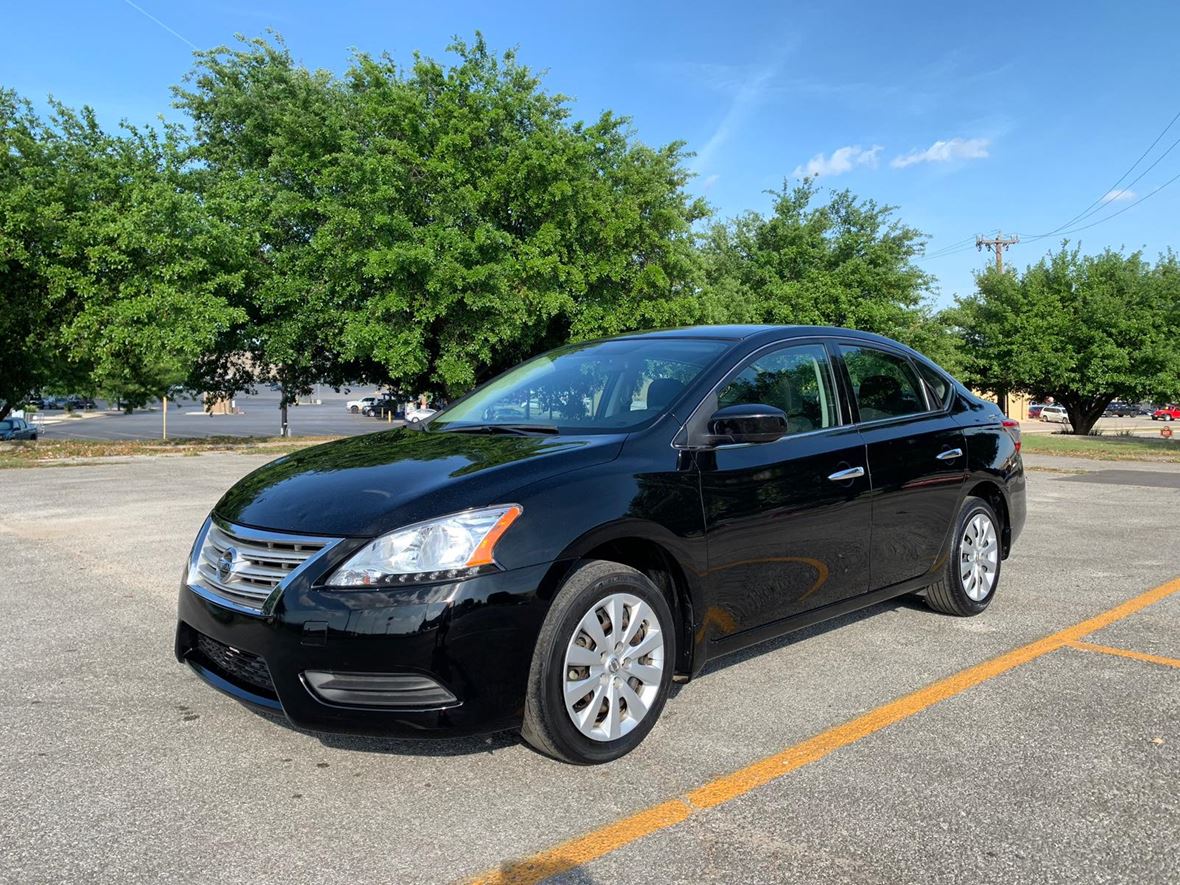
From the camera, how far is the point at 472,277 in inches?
821

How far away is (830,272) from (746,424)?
30.3 metres

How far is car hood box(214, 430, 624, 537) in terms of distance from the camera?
3.17 meters

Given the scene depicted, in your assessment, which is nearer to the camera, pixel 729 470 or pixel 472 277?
pixel 729 470

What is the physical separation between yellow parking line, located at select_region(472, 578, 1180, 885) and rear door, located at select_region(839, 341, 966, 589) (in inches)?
25.5

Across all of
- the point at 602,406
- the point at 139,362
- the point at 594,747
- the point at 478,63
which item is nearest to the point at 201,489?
the point at 602,406

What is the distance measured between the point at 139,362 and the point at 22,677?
821 inches

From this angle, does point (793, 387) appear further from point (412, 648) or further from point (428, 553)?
point (412, 648)

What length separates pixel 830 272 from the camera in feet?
106

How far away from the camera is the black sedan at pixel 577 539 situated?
3.02 metres

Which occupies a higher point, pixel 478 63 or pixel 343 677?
pixel 478 63

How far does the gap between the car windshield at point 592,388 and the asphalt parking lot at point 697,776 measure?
1286 millimetres

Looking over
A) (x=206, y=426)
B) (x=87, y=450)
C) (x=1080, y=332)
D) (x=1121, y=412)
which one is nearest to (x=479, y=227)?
(x=87, y=450)

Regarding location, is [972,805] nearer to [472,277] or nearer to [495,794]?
[495,794]

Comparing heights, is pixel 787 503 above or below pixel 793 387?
below
